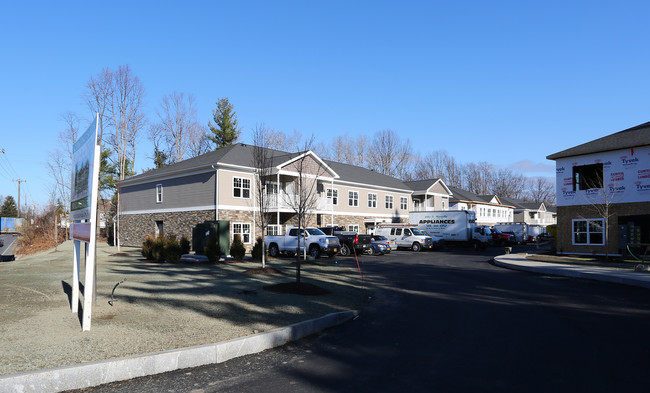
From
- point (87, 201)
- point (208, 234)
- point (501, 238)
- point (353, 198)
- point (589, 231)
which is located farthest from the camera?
point (501, 238)

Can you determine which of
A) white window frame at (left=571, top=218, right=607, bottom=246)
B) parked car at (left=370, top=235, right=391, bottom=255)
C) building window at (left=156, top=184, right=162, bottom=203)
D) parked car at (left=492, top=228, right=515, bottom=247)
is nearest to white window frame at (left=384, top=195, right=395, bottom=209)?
parked car at (left=492, top=228, right=515, bottom=247)

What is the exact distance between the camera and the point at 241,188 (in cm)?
2941

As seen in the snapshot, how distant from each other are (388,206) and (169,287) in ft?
113

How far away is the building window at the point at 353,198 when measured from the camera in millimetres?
38794

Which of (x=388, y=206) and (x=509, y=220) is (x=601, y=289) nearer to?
(x=388, y=206)

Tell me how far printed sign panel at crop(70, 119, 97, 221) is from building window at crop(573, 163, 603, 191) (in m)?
26.3

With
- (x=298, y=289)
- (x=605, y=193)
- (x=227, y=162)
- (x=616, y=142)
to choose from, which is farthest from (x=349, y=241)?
(x=616, y=142)

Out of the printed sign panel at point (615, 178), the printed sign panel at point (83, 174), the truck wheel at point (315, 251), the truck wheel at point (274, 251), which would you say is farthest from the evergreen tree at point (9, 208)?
the printed sign panel at point (615, 178)

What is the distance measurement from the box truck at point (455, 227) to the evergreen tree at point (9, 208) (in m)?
88.7

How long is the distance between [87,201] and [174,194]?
83.7 ft

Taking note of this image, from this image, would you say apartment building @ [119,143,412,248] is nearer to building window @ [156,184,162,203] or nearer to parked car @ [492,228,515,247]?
building window @ [156,184,162,203]

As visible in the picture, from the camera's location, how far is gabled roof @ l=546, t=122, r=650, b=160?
2331cm

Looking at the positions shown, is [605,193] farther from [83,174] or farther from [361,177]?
[83,174]

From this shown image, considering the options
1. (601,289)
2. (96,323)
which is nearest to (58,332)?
(96,323)
